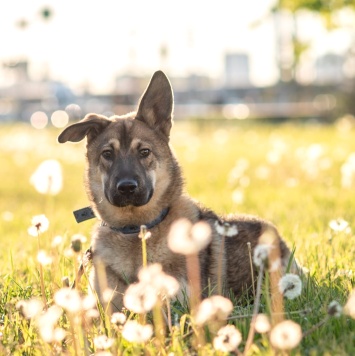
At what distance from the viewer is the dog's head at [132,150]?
4828 millimetres

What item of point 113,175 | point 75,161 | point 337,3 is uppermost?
point 337,3

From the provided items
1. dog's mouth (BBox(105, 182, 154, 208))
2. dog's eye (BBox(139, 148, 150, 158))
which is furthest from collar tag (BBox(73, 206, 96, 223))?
dog's eye (BBox(139, 148, 150, 158))

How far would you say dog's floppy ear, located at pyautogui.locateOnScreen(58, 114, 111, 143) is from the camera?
16.3ft

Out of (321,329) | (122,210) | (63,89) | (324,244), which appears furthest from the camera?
(63,89)

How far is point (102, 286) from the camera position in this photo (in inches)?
181

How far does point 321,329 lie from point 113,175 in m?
1.79

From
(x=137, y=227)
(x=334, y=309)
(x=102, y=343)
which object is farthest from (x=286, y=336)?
(x=137, y=227)

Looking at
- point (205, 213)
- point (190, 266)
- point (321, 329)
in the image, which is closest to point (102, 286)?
point (190, 266)

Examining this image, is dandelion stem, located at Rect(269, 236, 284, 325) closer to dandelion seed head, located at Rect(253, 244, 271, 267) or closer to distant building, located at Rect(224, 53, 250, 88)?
dandelion seed head, located at Rect(253, 244, 271, 267)

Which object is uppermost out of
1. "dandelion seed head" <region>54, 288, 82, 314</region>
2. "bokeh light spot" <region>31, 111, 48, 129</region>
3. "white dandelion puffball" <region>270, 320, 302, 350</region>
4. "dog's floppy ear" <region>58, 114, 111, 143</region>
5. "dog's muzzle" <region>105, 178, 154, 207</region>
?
"dog's floppy ear" <region>58, 114, 111, 143</region>

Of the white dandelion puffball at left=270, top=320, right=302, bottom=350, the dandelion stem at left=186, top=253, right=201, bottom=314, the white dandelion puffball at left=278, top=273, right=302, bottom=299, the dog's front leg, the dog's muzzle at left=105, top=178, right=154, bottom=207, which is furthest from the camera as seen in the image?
the dog's muzzle at left=105, top=178, right=154, bottom=207

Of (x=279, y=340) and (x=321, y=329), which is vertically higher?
(x=279, y=340)

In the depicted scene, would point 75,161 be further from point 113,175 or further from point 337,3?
point 113,175

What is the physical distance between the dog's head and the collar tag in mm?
72
